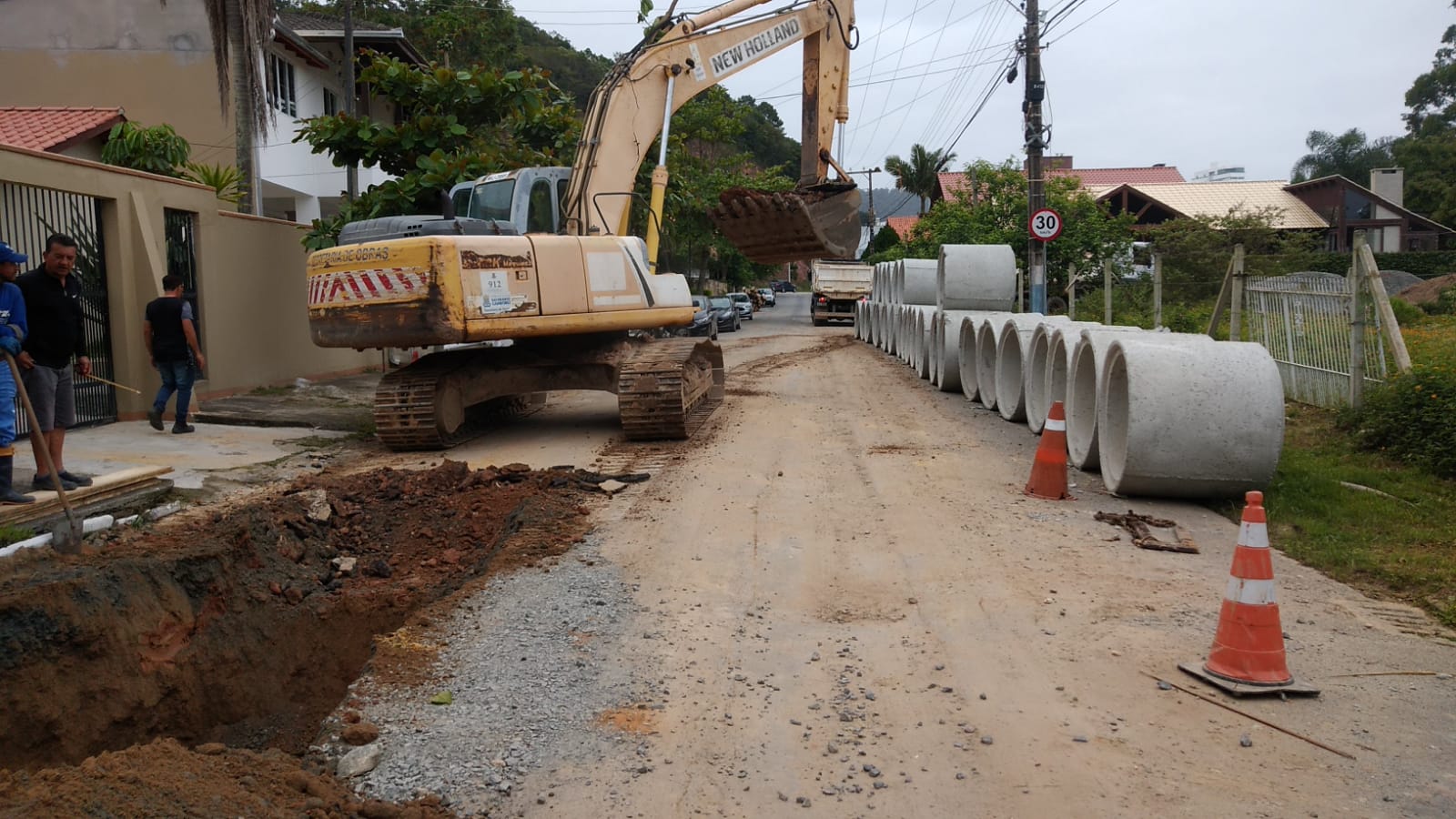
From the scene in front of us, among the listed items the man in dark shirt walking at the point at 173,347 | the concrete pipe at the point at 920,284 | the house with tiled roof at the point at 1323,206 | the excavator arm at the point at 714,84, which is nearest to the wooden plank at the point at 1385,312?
the excavator arm at the point at 714,84

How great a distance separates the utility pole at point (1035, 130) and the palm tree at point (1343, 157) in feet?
232

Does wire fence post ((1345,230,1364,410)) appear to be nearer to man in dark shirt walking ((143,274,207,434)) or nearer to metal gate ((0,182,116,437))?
man in dark shirt walking ((143,274,207,434))

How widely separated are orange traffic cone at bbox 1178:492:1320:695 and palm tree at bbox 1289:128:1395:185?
87.6m

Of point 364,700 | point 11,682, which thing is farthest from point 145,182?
A: point 364,700

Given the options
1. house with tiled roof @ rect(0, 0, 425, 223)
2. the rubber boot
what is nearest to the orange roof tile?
house with tiled roof @ rect(0, 0, 425, 223)

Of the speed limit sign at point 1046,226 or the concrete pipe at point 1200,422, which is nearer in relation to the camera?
the concrete pipe at point 1200,422

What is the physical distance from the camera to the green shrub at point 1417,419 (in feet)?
29.1

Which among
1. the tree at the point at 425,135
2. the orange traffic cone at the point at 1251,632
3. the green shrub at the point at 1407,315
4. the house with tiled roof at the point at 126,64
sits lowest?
the orange traffic cone at the point at 1251,632

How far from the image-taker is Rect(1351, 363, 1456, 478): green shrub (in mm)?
8883

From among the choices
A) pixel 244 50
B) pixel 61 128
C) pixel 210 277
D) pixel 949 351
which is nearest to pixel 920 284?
pixel 949 351

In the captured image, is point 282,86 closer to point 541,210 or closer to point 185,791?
point 541,210

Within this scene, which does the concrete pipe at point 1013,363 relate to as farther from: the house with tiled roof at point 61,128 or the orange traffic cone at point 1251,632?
the house with tiled roof at point 61,128

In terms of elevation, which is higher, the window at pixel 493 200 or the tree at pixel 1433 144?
the tree at pixel 1433 144

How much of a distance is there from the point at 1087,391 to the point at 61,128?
17092 millimetres
